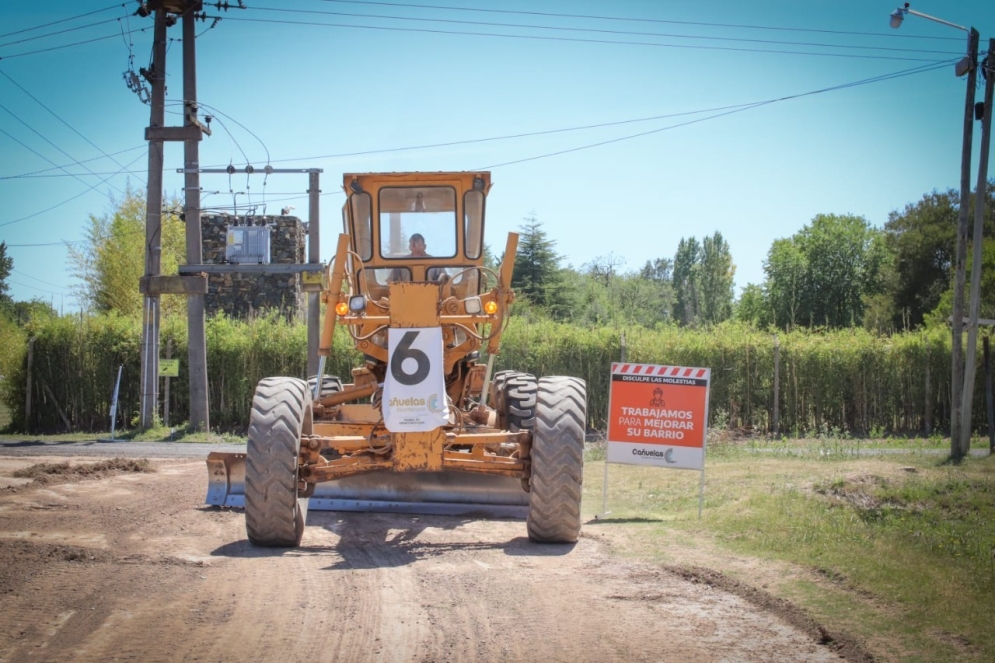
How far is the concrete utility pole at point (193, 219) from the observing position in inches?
810

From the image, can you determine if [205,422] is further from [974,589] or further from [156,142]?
[974,589]

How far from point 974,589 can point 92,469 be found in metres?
10.7

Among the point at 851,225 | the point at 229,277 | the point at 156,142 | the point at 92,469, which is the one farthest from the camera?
the point at 851,225

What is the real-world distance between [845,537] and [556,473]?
2.70 m

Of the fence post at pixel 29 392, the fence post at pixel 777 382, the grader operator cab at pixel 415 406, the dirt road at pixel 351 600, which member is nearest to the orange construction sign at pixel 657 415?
the grader operator cab at pixel 415 406

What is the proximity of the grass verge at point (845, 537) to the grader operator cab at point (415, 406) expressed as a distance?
3.92 feet

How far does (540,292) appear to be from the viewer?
1444 inches

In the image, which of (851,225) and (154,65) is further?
(851,225)

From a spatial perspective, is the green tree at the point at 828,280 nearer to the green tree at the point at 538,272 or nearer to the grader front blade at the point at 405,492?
the green tree at the point at 538,272

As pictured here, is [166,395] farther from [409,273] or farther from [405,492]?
[409,273]

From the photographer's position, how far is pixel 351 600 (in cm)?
641

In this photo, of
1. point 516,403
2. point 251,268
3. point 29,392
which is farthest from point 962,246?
point 29,392

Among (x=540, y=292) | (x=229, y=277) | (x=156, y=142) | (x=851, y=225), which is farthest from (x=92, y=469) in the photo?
(x=851, y=225)

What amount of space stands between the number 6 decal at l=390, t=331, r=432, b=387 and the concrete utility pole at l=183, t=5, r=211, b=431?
13.6m
